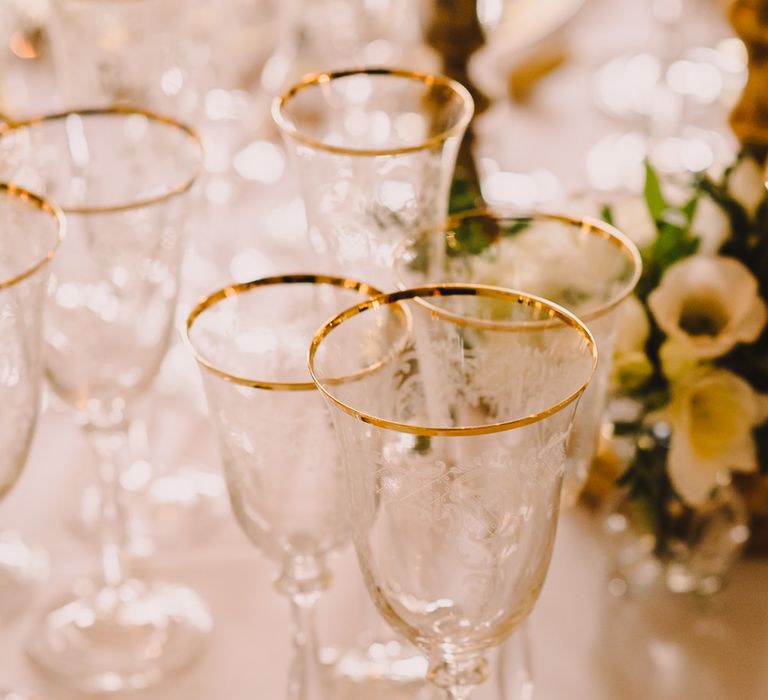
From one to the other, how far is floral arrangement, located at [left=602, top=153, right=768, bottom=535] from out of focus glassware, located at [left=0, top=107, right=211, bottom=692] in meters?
0.33

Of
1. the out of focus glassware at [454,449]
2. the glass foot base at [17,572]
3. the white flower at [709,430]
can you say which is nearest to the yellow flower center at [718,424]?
the white flower at [709,430]

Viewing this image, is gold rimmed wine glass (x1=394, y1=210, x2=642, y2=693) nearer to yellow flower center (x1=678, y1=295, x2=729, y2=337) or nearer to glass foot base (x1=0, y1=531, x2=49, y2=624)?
yellow flower center (x1=678, y1=295, x2=729, y2=337)

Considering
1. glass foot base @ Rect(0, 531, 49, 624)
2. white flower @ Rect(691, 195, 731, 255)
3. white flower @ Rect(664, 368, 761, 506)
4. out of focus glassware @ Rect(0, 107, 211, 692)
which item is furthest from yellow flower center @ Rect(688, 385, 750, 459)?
glass foot base @ Rect(0, 531, 49, 624)

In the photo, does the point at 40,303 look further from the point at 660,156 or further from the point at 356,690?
the point at 660,156

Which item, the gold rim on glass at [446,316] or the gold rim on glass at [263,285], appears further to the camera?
the gold rim on glass at [263,285]

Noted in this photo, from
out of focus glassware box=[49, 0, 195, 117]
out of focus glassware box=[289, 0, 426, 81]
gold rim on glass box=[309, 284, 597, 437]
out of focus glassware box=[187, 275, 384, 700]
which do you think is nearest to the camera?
gold rim on glass box=[309, 284, 597, 437]

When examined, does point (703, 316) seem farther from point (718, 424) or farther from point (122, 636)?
point (122, 636)

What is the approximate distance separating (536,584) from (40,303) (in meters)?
0.35

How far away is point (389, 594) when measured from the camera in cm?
68

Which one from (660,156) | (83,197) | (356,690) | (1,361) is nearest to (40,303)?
(1,361)

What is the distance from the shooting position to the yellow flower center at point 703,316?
913 millimetres

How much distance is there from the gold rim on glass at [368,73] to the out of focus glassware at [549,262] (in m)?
0.06

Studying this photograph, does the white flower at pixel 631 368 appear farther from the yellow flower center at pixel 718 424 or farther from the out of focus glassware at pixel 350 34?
the out of focus glassware at pixel 350 34

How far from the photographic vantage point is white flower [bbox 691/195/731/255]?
0.93m
